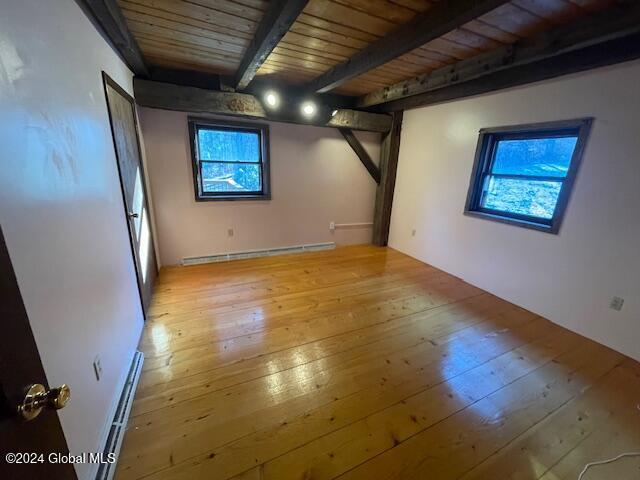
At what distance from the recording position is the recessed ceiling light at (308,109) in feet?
11.1

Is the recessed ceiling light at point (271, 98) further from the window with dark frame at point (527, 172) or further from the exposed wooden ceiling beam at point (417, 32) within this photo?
the window with dark frame at point (527, 172)

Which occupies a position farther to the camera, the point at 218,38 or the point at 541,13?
the point at 218,38

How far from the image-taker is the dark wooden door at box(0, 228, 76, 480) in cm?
45

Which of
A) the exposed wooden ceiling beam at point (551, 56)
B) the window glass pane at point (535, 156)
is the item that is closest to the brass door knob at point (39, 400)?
the exposed wooden ceiling beam at point (551, 56)

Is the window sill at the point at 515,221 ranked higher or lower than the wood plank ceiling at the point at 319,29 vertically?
lower

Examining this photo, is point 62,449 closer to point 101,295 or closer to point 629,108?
point 101,295

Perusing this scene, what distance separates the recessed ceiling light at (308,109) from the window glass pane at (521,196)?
2282 millimetres

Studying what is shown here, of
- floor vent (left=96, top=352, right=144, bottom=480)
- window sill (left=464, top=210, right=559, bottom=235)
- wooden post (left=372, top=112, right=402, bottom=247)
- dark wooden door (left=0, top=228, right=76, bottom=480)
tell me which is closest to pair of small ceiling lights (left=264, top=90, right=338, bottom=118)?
wooden post (left=372, top=112, right=402, bottom=247)

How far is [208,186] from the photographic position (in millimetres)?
3510

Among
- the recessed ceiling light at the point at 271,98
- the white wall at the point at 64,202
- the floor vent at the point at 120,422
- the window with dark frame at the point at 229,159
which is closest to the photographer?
the white wall at the point at 64,202

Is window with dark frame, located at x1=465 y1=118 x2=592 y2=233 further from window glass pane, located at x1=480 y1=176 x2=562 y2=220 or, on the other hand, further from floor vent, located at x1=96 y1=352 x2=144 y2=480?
floor vent, located at x1=96 y1=352 x2=144 y2=480

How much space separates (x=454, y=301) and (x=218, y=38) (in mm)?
3234

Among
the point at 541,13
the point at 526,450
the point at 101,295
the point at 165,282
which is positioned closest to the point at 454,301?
the point at 526,450

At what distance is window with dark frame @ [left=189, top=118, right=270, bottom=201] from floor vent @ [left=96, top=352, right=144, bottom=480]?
2.26 metres
